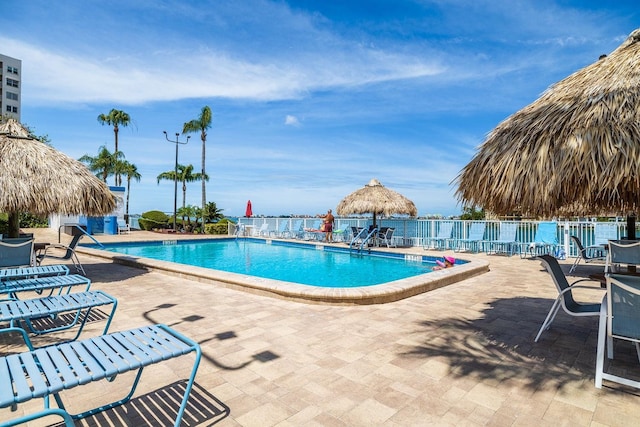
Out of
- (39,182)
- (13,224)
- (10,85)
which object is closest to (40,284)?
(39,182)

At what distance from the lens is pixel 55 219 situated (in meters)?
18.7

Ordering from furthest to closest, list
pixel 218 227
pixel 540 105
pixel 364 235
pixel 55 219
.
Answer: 1. pixel 218 227
2. pixel 55 219
3. pixel 364 235
4. pixel 540 105

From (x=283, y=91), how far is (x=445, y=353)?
14520 millimetres

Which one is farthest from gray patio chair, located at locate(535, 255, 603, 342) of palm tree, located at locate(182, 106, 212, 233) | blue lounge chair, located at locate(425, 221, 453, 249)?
palm tree, located at locate(182, 106, 212, 233)

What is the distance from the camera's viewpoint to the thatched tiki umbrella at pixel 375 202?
566 inches

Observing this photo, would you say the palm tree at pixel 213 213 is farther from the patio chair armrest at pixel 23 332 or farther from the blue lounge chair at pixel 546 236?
the patio chair armrest at pixel 23 332

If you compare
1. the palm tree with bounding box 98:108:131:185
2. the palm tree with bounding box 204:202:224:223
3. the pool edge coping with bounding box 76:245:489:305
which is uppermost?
the palm tree with bounding box 98:108:131:185

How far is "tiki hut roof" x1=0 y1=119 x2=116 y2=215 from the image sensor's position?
19.5 feet

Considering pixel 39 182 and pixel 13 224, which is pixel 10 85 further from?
pixel 39 182

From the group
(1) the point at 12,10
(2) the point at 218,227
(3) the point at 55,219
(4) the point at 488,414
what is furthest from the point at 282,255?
(3) the point at 55,219

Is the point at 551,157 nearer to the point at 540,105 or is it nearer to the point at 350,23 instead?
the point at 540,105

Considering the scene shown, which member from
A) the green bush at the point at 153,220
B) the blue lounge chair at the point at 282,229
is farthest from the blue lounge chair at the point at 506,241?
the green bush at the point at 153,220

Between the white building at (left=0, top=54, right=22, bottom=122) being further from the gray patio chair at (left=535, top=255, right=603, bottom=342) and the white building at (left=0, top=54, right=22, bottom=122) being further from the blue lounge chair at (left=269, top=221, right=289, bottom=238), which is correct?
the gray patio chair at (left=535, top=255, right=603, bottom=342)

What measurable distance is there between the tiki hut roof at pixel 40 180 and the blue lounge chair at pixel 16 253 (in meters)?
0.93
